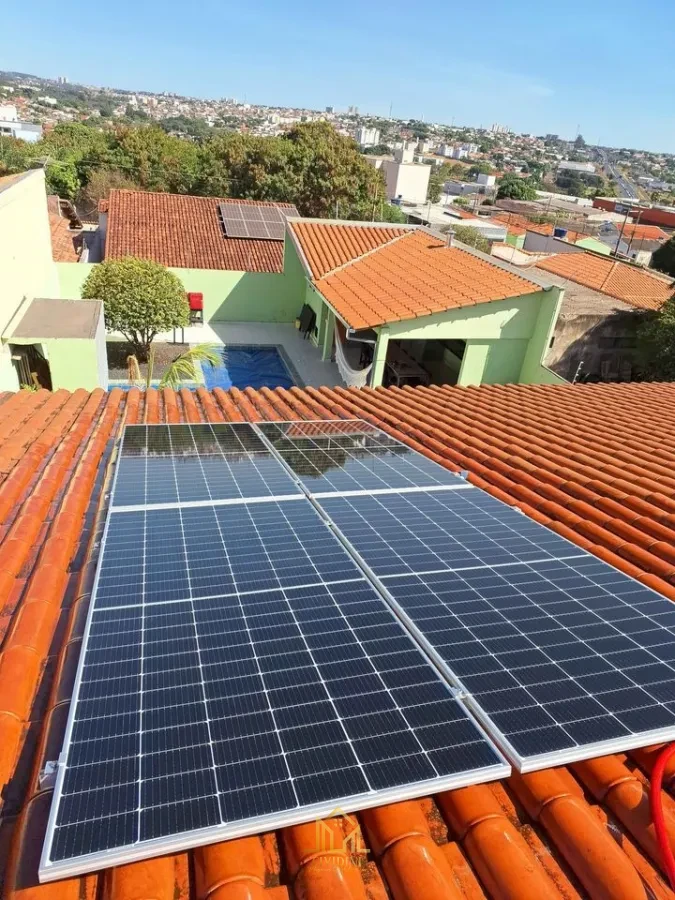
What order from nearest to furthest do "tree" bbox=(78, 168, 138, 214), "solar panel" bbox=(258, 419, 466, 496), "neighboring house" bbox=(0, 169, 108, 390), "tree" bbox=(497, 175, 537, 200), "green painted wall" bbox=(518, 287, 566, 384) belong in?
"solar panel" bbox=(258, 419, 466, 496)
"neighboring house" bbox=(0, 169, 108, 390)
"green painted wall" bbox=(518, 287, 566, 384)
"tree" bbox=(78, 168, 138, 214)
"tree" bbox=(497, 175, 537, 200)

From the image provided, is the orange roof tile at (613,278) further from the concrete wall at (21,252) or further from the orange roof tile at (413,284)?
the concrete wall at (21,252)

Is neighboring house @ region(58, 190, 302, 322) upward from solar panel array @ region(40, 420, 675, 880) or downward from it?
downward

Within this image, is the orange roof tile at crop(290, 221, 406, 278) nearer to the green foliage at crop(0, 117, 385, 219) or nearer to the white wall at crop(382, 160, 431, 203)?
the green foliage at crop(0, 117, 385, 219)

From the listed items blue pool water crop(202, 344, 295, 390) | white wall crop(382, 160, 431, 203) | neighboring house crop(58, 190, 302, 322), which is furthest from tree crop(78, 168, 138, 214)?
white wall crop(382, 160, 431, 203)

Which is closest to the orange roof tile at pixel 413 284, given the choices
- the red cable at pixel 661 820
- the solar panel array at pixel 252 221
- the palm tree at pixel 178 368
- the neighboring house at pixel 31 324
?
the palm tree at pixel 178 368

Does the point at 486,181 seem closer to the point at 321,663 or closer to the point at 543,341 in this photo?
the point at 543,341

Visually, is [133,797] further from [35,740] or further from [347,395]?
[347,395]
